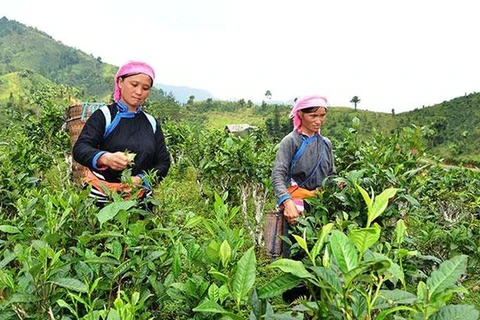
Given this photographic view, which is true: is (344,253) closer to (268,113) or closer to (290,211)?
(290,211)

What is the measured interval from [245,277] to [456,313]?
46cm

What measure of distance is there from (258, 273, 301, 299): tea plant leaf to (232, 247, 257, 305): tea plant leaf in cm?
5

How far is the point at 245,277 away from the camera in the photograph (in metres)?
1.02

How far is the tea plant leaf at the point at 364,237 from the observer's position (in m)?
0.84

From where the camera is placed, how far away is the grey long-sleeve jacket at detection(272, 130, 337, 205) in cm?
312

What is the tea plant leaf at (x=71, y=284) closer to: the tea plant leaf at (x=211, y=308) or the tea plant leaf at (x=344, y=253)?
the tea plant leaf at (x=211, y=308)

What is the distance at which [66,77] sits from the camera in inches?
4537

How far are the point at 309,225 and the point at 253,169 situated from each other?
4.51 meters

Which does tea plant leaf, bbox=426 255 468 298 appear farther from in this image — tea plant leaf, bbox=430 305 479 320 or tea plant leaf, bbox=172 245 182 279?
tea plant leaf, bbox=172 245 182 279

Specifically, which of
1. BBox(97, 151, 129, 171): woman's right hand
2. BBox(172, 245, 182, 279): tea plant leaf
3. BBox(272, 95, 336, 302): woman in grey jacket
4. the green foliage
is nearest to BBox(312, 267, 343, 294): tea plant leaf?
the green foliage

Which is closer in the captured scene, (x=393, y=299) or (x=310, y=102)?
(x=393, y=299)

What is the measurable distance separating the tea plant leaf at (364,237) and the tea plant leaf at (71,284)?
0.84m

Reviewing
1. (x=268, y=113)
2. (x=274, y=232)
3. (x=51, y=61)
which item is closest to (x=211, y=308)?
(x=274, y=232)

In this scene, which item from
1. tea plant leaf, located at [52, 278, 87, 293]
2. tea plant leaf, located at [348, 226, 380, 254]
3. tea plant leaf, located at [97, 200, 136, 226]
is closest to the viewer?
tea plant leaf, located at [348, 226, 380, 254]
